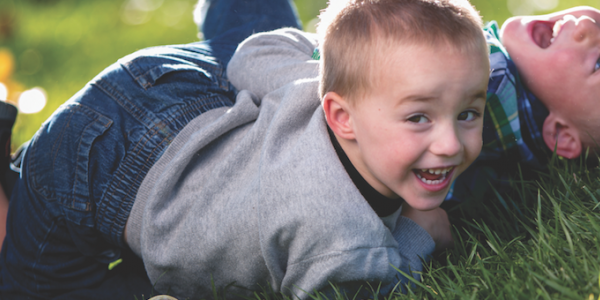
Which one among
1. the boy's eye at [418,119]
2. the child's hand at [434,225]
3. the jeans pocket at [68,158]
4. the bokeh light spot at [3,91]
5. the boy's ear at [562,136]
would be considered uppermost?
the boy's eye at [418,119]

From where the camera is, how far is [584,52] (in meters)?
1.85

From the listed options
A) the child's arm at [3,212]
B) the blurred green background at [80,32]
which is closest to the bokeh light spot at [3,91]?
the blurred green background at [80,32]

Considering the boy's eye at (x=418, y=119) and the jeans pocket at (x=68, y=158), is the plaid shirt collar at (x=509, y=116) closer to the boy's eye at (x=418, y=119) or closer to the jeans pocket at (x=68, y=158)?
the boy's eye at (x=418, y=119)

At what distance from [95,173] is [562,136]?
64.1 inches

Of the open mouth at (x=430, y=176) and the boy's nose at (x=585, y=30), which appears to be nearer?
the open mouth at (x=430, y=176)

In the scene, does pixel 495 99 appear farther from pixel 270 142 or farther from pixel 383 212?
pixel 270 142

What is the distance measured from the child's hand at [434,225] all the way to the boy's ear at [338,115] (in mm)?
431

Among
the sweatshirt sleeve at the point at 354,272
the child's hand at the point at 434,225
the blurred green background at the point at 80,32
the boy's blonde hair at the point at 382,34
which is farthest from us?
the blurred green background at the point at 80,32

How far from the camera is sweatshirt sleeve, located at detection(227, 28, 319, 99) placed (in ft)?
5.78

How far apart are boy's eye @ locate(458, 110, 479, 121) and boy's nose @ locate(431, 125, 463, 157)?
69 millimetres

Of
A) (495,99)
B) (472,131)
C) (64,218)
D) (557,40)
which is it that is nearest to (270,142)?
(472,131)

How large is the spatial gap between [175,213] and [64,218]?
1.19 ft

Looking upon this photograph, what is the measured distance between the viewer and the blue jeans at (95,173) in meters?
1.62

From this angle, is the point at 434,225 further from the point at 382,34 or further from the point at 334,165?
the point at 382,34
